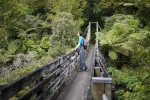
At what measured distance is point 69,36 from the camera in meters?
16.4

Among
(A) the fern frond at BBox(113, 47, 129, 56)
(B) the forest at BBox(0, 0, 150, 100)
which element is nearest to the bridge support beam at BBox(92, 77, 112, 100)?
(B) the forest at BBox(0, 0, 150, 100)

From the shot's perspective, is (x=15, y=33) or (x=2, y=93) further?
(x=15, y=33)

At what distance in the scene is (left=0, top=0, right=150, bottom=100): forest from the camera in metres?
11.1

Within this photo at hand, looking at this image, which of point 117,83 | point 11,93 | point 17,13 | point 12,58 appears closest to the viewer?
point 11,93

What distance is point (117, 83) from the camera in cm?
1097

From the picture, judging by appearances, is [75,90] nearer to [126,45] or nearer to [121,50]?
[126,45]

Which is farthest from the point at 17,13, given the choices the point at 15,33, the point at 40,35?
the point at 40,35

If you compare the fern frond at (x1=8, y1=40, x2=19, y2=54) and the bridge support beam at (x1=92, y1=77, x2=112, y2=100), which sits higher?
the bridge support beam at (x1=92, y1=77, x2=112, y2=100)

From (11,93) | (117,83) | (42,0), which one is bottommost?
(117,83)

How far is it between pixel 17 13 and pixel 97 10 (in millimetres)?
12545

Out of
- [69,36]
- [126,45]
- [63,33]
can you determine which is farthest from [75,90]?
[69,36]

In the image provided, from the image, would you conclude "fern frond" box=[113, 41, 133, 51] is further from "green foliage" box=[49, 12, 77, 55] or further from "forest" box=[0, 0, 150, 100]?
"green foliage" box=[49, 12, 77, 55]

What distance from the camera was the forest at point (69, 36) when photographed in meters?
11.1

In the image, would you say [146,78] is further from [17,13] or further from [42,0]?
[42,0]
